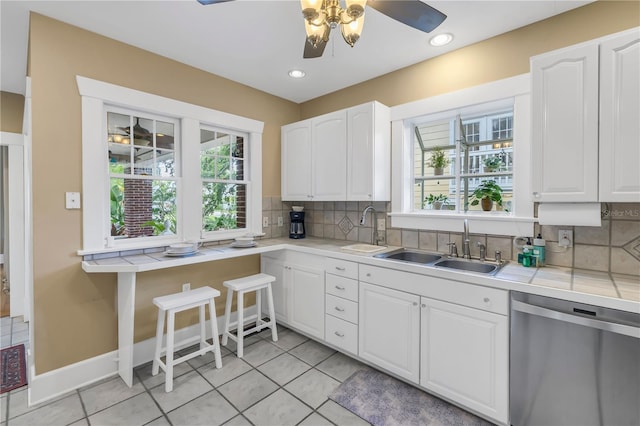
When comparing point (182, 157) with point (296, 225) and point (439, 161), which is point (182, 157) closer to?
point (296, 225)

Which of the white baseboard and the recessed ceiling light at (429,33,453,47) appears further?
the recessed ceiling light at (429,33,453,47)

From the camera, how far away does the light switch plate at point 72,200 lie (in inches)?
83.2

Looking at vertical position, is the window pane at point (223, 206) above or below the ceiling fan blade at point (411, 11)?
below

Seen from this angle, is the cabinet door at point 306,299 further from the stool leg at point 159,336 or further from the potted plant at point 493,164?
the potted plant at point 493,164

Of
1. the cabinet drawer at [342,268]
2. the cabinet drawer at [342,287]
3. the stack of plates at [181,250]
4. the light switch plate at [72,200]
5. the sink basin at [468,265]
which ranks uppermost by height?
the light switch plate at [72,200]

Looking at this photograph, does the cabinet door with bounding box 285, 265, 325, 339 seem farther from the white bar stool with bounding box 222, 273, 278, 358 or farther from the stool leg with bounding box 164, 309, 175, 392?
the stool leg with bounding box 164, 309, 175, 392

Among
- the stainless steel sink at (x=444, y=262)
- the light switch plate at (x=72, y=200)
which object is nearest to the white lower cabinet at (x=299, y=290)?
the stainless steel sink at (x=444, y=262)

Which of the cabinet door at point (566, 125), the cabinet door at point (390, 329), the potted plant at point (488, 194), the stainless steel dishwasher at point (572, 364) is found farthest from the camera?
the potted plant at point (488, 194)

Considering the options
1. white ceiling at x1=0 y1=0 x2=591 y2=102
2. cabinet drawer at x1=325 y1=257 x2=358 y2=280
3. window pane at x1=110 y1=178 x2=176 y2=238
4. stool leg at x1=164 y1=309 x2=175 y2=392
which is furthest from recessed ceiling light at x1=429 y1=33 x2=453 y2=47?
stool leg at x1=164 y1=309 x2=175 y2=392

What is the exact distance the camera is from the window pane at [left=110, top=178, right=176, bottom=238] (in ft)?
8.04

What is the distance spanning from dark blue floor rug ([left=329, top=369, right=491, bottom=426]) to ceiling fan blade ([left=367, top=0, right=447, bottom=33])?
233 centimetres

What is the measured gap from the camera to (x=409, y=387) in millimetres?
2146

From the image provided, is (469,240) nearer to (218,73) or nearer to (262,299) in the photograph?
(262,299)

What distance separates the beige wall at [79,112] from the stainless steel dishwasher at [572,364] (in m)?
1.75
